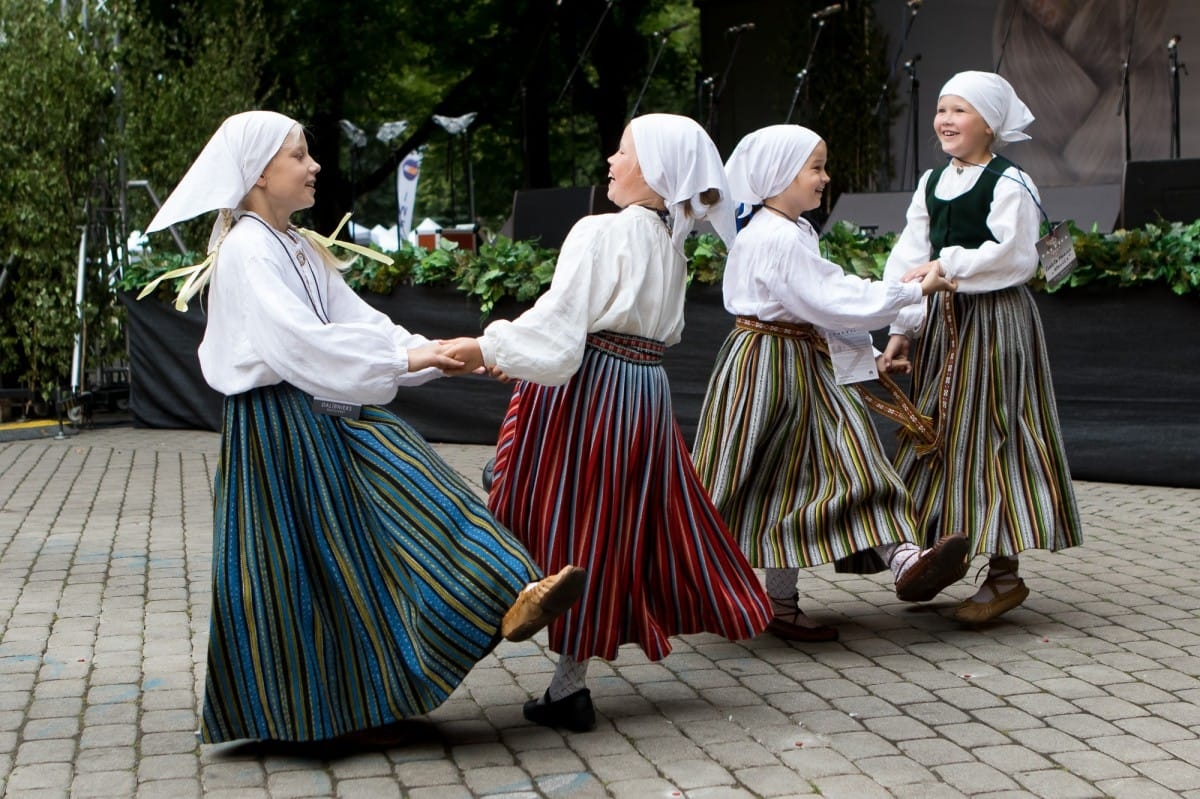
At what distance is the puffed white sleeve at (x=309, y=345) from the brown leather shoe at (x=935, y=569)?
177 centimetres

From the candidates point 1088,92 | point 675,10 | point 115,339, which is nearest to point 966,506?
point 115,339

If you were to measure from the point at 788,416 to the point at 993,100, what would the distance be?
4.13 ft

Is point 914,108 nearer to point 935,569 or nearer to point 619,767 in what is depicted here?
point 935,569

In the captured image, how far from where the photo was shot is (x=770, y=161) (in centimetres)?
478

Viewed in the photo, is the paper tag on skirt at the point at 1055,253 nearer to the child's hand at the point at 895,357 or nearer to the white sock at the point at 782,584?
the child's hand at the point at 895,357

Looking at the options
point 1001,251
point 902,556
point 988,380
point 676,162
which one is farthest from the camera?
point 988,380

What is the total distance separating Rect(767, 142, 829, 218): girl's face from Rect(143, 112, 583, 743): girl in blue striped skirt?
1511 millimetres

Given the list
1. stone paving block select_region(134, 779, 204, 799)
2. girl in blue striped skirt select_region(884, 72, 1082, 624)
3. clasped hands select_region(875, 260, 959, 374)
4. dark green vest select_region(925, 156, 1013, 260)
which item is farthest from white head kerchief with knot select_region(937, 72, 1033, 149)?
stone paving block select_region(134, 779, 204, 799)

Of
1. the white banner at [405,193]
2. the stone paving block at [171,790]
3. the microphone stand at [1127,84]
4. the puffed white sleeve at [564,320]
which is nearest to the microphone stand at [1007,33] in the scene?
the microphone stand at [1127,84]

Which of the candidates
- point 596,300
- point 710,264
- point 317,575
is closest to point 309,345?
point 317,575

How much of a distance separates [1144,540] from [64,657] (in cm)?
431

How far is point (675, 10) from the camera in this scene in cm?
2727

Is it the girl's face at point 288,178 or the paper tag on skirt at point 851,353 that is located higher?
the girl's face at point 288,178

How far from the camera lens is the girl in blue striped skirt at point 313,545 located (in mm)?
3637
